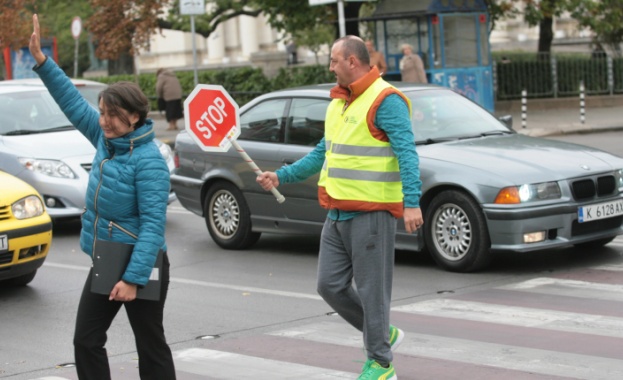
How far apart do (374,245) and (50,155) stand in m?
7.89

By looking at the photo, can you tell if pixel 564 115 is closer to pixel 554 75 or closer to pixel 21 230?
pixel 554 75

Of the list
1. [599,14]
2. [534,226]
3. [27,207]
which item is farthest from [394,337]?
[599,14]

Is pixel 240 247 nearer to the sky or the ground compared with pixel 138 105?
nearer to the ground

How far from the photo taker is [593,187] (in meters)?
9.73

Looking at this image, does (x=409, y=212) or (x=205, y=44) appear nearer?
(x=409, y=212)

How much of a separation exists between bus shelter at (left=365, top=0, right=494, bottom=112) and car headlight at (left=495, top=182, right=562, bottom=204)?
15.9 metres

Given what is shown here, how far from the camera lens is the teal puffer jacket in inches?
209

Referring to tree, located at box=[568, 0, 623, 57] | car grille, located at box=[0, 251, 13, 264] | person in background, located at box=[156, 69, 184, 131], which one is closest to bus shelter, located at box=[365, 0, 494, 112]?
tree, located at box=[568, 0, 623, 57]

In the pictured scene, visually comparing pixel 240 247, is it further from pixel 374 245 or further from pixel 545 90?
pixel 545 90

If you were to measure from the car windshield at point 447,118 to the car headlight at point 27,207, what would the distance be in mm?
3249

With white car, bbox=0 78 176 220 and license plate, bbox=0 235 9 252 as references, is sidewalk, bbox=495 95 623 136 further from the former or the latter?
license plate, bbox=0 235 9 252

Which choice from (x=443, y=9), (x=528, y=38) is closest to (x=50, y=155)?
(x=443, y=9)

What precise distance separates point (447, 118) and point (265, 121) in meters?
1.81

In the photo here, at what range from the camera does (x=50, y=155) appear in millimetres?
13312
